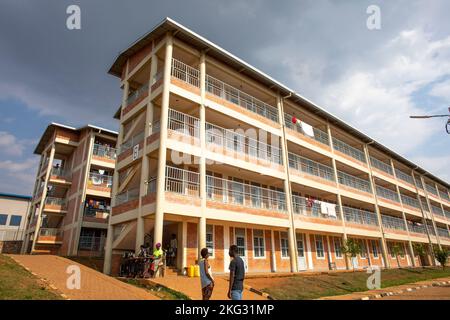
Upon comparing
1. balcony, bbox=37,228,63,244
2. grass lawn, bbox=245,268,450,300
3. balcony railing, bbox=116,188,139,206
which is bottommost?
grass lawn, bbox=245,268,450,300

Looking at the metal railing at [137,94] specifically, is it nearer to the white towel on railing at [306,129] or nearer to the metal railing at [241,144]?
the metal railing at [241,144]

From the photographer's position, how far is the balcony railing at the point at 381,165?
34.7 metres

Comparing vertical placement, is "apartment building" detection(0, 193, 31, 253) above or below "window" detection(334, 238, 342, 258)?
above

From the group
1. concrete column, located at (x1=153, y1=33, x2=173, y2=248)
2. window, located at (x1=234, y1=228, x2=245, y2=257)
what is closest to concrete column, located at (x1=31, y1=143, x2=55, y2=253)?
window, located at (x1=234, y1=228, x2=245, y2=257)

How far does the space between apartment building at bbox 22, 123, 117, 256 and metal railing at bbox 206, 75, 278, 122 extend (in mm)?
14627

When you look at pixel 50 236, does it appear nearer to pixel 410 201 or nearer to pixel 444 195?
→ pixel 410 201

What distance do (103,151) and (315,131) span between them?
20398mm

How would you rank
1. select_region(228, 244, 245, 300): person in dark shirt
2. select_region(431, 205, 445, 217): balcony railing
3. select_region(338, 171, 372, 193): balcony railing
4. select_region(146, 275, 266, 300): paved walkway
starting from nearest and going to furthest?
select_region(228, 244, 245, 300): person in dark shirt < select_region(146, 275, 266, 300): paved walkway < select_region(338, 171, 372, 193): balcony railing < select_region(431, 205, 445, 217): balcony railing

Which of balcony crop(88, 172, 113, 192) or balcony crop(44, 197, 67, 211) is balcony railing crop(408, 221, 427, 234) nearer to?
balcony crop(88, 172, 113, 192)

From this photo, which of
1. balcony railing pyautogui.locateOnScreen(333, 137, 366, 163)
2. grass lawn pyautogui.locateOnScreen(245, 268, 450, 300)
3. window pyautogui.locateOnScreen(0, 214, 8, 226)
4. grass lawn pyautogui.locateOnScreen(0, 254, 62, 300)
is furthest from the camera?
window pyautogui.locateOnScreen(0, 214, 8, 226)

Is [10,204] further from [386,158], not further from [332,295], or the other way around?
[386,158]

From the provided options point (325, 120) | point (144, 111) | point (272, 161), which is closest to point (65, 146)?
point (144, 111)

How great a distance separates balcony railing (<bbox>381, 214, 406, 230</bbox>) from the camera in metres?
31.6

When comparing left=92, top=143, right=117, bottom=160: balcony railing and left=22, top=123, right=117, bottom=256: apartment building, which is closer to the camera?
left=22, top=123, right=117, bottom=256: apartment building
